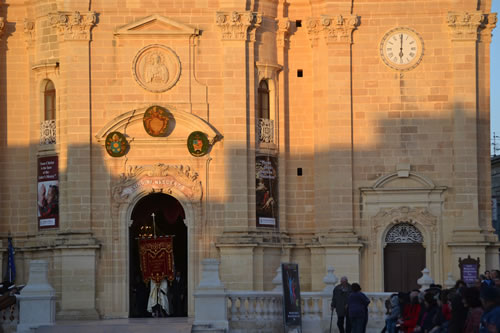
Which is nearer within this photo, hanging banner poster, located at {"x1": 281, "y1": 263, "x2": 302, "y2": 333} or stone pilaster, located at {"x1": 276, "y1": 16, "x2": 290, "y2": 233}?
hanging banner poster, located at {"x1": 281, "y1": 263, "x2": 302, "y2": 333}

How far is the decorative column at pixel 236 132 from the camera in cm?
4497

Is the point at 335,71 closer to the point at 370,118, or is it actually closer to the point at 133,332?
the point at 370,118

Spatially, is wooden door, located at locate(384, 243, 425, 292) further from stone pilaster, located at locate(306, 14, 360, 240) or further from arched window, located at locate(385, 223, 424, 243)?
stone pilaster, located at locate(306, 14, 360, 240)

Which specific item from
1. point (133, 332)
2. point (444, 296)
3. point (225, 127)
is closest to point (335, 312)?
point (133, 332)

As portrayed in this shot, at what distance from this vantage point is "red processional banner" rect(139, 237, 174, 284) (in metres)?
45.3

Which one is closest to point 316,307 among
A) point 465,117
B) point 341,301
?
point 341,301

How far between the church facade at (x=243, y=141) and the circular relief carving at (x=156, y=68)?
5 cm

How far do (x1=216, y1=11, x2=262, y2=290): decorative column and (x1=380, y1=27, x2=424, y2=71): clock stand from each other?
444 cm

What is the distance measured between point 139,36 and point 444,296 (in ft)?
70.4

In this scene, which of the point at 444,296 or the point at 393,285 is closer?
the point at 444,296

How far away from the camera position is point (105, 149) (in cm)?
4553

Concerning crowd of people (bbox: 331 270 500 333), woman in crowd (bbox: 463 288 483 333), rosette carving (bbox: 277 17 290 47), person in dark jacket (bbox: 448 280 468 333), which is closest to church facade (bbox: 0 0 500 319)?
rosette carving (bbox: 277 17 290 47)

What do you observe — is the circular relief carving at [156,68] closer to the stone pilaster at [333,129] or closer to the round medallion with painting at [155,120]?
the round medallion with painting at [155,120]

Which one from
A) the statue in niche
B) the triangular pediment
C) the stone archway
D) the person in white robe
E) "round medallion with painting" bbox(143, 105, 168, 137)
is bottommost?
the person in white robe
